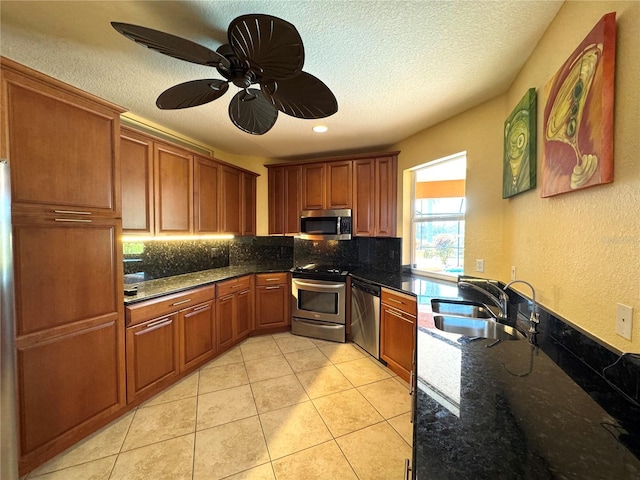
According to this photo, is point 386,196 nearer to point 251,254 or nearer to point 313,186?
point 313,186

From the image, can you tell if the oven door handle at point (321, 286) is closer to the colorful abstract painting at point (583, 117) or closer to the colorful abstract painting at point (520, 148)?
the colorful abstract painting at point (520, 148)

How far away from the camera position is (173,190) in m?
2.54

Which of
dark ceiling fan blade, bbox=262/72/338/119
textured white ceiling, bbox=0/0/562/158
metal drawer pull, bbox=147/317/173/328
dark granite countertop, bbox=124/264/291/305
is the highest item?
textured white ceiling, bbox=0/0/562/158

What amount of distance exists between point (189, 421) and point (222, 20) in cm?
256

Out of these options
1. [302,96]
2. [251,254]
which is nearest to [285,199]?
[251,254]

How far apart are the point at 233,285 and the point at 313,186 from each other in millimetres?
1710

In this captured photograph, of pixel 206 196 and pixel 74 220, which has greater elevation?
pixel 206 196

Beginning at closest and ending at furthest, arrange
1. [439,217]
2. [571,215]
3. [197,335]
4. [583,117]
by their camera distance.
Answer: [583,117]
[571,215]
[197,335]
[439,217]

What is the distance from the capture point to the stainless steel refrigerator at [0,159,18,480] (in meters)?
1.08

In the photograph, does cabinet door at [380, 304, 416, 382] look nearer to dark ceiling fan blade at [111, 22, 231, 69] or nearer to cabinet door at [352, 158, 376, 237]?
cabinet door at [352, 158, 376, 237]

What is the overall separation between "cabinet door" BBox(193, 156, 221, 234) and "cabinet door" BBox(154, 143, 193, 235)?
0.07 metres

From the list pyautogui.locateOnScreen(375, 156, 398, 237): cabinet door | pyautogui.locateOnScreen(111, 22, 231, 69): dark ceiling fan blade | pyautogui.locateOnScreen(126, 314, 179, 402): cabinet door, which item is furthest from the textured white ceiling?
pyautogui.locateOnScreen(126, 314, 179, 402): cabinet door

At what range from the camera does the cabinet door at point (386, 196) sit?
316 cm

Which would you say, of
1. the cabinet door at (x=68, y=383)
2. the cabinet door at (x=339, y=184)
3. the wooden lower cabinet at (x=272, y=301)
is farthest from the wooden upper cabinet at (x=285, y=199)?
the cabinet door at (x=68, y=383)
